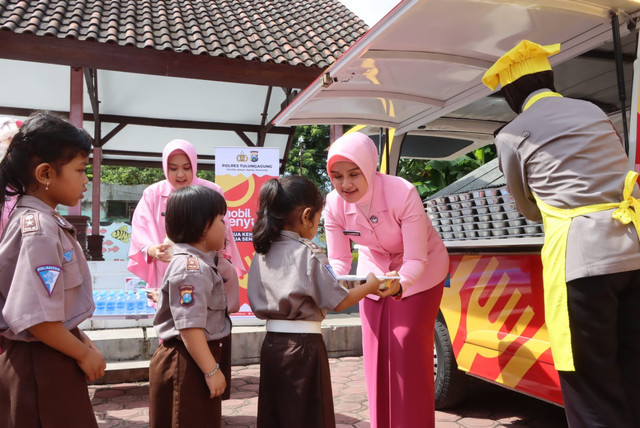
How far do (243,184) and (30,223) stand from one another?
4761 mm

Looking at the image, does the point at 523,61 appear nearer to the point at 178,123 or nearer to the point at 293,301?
the point at 293,301

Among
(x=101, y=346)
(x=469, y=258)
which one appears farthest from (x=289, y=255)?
(x=101, y=346)

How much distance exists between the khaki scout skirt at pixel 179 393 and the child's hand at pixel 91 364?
15.3 inches

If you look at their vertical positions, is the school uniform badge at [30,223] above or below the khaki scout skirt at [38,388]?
above

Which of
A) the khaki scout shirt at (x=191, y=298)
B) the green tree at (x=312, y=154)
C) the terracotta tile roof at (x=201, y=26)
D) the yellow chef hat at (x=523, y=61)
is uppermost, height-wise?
the green tree at (x=312, y=154)

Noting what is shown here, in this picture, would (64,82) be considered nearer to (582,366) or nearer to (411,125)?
(411,125)

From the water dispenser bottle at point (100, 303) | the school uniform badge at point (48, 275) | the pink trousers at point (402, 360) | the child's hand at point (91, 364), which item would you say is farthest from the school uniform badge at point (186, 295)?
the water dispenser bottle at point (100, 303)

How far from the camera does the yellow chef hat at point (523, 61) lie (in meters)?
2.25

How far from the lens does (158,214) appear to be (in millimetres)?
3348

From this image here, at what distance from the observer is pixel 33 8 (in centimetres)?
859

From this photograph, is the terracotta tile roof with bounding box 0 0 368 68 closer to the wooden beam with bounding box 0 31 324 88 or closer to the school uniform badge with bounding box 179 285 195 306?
the wooden beam with bounding box 0 31 324 88

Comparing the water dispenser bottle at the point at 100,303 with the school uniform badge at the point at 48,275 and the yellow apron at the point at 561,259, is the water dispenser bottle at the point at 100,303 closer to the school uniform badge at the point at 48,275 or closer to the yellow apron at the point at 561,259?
the school uniform badge at the point at 48,275

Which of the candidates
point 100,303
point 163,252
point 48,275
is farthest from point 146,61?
point 48,275

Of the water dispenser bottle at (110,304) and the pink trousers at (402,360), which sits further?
the water dispenser bottle at (110,304)
